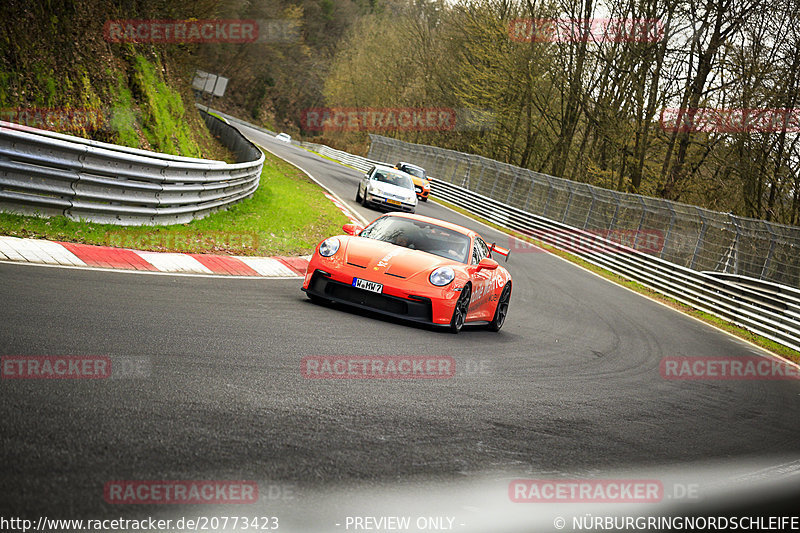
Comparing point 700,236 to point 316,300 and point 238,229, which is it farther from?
point 316,300

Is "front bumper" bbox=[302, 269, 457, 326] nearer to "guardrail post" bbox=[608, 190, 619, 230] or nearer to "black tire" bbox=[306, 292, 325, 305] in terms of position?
"black tire" bbox=[306, 292, 325, 305]

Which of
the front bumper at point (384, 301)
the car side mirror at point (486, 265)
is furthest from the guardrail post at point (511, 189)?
the front bumper at point (384, 301)

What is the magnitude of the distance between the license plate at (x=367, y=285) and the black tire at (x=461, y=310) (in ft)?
3.27

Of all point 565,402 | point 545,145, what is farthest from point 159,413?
point 545,145

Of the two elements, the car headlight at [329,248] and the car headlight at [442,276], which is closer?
the car headlight at [442,276]

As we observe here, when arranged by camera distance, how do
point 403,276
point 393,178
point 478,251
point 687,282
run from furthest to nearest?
point 393,178
point 687,282
point 478,251
point 403,276

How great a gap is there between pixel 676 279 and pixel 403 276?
50.1 ft

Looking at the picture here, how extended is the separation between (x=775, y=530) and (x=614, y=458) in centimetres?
169

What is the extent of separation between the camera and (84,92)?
1352 centimetres

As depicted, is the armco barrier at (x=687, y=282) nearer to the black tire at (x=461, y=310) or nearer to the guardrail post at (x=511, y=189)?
the guardrail post at (x=511, y=189)

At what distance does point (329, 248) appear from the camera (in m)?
9.03

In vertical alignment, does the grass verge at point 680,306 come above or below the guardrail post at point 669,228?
below

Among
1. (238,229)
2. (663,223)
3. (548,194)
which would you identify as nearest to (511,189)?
(548,194)

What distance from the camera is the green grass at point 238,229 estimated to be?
31.7ft
